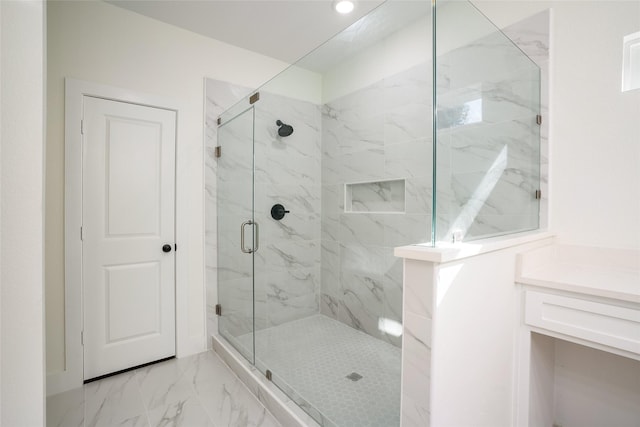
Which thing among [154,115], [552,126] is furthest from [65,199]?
[552,126]

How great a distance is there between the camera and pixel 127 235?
2.19 metres

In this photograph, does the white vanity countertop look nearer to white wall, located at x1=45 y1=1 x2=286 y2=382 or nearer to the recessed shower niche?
the recessed shower niche

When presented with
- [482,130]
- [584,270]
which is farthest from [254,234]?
[584,270]

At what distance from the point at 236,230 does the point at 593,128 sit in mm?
2325

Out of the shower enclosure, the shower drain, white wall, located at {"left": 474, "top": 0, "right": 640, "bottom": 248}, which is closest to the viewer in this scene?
white wall, located at {"left": 474, "top": 0, "right": 640, "bottom": 248}

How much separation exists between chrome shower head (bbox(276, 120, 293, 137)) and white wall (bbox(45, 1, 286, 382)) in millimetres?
766

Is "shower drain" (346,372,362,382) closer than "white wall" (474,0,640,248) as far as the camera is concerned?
No

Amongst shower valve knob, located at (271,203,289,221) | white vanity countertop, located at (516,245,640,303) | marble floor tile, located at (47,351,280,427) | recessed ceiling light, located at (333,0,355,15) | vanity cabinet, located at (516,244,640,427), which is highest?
recessed ceiling light, located at (333,0,355,15)

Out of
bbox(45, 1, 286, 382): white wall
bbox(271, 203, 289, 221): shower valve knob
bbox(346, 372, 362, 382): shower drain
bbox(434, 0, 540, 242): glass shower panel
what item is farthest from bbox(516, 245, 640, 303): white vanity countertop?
bbox(45, 1, 286, 382): white wall

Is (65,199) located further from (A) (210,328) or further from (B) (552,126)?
(B) (552,126)

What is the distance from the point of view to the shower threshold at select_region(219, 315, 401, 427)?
1521 millimetres

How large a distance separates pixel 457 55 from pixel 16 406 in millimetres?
1852

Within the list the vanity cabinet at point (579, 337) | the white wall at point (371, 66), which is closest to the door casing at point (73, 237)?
the white wall at point (371, 66)

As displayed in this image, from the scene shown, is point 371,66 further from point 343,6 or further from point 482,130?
point 482,130
